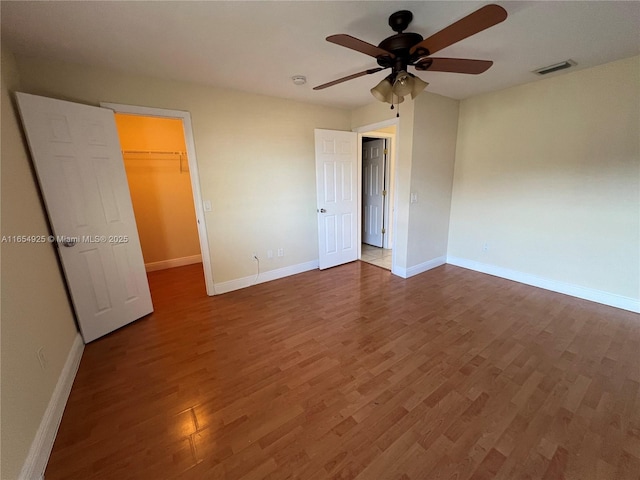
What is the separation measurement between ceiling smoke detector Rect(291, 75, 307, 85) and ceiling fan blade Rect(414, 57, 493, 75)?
4.22ft

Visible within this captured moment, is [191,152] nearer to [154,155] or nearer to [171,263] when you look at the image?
A: [154,155]

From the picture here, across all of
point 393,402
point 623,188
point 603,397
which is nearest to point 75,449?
point 393,402

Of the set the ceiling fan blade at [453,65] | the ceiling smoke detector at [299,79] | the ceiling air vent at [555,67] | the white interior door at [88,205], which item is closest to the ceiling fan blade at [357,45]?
the ceiling fan blade at [453,65]

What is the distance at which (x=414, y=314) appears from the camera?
104 inches

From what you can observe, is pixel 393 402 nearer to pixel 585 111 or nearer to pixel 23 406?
pixel 23 406

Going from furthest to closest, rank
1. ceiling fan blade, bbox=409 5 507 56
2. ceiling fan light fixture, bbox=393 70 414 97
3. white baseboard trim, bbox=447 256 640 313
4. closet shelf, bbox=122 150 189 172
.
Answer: closet shelf, bbox=122 150 189 172, white baseboard trim, bbox=447 256 640 313, ceiling fan light fixture, bbox=393 70 414 97, ceiling fan blade, bbox=409 5 507 56

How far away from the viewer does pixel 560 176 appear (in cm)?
285

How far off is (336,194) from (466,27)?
2.64m

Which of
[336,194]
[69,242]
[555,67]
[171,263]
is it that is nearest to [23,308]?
[69,242]

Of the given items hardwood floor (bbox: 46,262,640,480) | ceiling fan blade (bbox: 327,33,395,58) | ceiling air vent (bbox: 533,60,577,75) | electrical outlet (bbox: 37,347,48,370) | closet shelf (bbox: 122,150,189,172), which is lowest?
hardwood floor (bbox: 46,262,640,480)

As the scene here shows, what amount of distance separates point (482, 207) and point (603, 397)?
2475 mm

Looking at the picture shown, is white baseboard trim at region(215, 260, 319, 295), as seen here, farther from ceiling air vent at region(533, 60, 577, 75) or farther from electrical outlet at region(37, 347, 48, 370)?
ceiling air vent at region(533, 60, 577, 75)

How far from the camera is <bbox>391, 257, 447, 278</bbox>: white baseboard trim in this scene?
3.58 metres

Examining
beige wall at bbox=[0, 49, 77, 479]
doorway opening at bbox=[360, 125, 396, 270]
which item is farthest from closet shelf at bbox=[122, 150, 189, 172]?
doorway opening at bbox=[360, 125, 396, 270]
